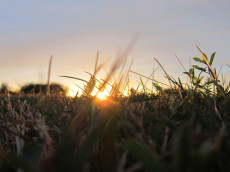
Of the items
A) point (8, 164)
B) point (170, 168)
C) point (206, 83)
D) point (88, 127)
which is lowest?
point (170, 168)

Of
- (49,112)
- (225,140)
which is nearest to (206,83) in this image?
(225,140)

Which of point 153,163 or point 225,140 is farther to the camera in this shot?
point 225,140

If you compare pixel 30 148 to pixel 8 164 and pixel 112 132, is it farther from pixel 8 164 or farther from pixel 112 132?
pixel 112 132

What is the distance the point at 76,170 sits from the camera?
2.00 feet

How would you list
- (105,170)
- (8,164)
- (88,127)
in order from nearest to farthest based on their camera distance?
(105,170) → (8,164) → (88,127)

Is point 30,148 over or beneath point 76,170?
over

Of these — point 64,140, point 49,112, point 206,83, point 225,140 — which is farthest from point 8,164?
point 206,83

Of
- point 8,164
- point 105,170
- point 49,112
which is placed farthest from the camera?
point 49,112

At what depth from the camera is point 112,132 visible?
0.87 metres

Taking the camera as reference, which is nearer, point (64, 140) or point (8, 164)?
point (64, 140)

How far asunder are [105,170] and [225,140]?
42cm

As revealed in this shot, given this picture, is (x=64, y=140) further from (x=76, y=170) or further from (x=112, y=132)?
(x=112, y=132)

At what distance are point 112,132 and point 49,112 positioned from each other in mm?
981

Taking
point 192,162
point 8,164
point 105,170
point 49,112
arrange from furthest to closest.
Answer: point 49,112
point 8,164
point 105,170
point 192,162
